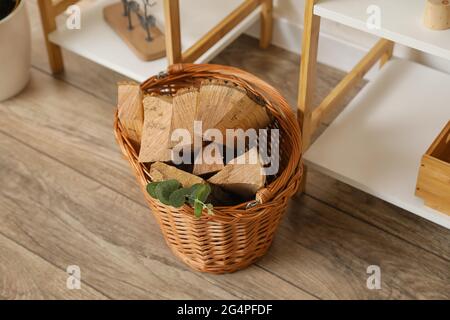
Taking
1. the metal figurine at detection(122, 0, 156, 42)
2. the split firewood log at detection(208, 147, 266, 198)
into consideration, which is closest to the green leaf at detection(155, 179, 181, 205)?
the split firewood log at detection(208, 147, 266, 198)

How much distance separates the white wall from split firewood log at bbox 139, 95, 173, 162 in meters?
0.67

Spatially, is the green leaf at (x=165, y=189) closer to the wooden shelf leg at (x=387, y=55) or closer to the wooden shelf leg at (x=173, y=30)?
the wooden shelf leg at (x=173, y=30)

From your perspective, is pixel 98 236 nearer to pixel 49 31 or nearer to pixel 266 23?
pixel 49 31

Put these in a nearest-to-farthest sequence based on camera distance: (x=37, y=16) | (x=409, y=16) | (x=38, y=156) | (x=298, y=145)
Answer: (x=409, y=16)
(x=298, y=145)
(x=38, y=156)
(x=37, y=16)

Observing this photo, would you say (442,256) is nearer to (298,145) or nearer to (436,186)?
(436,186)

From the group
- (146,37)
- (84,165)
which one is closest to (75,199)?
(84,165)

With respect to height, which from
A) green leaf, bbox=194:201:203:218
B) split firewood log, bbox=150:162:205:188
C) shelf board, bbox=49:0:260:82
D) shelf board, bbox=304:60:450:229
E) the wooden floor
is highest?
green leaf, bbox=194:201:203:218

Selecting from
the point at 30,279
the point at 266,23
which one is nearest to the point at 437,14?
the point at 266,23

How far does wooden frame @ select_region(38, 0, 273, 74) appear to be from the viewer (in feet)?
5.33

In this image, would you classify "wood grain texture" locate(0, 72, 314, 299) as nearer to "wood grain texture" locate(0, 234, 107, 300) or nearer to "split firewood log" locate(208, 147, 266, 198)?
"wood grain texture" locate(0, 234, 107, 300)

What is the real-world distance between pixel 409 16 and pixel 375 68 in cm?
64

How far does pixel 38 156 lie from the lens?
181 cm

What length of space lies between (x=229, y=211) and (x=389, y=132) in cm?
52

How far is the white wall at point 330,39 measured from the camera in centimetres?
193
